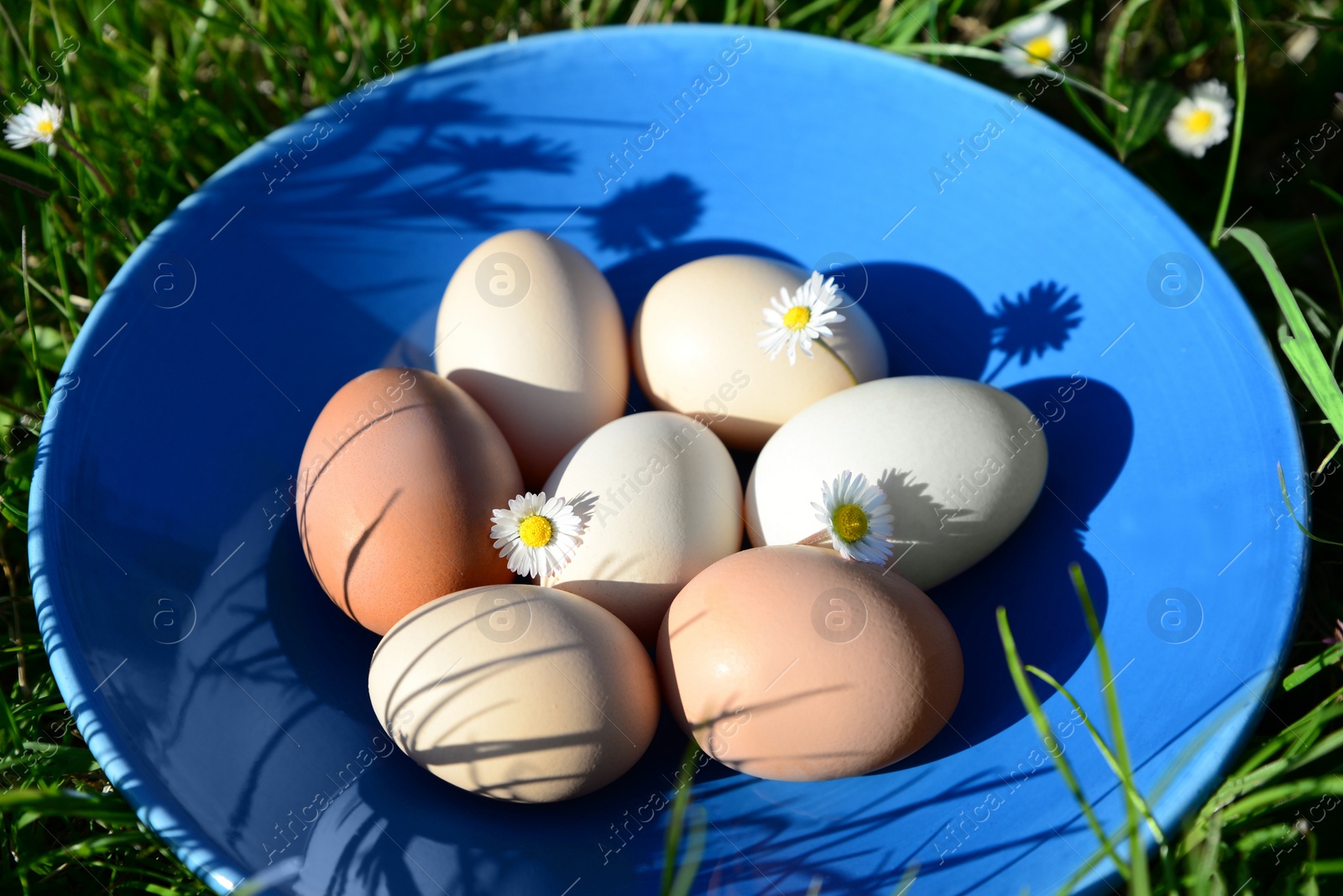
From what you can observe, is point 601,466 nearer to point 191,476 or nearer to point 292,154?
point 191,476

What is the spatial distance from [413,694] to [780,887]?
1.29 ft

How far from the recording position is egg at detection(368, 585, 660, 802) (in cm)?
86

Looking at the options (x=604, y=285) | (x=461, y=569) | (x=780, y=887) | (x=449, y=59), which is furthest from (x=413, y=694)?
(x=449, y=59)

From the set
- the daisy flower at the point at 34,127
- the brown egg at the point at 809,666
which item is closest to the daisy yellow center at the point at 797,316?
the brown egg at the point at 809,666

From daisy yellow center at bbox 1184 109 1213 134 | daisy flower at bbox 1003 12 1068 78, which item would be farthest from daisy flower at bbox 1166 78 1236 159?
daisy flower at bbox 1003 12 1068 78

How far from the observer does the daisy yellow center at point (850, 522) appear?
3.10ft

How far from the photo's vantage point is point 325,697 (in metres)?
1.00

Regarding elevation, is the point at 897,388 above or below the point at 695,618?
above

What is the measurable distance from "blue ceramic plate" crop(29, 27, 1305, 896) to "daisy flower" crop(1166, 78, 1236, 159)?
0.45m

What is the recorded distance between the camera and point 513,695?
2.80 ft

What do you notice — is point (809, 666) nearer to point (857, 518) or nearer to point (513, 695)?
point (857, 518)

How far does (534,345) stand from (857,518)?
1.41 feet

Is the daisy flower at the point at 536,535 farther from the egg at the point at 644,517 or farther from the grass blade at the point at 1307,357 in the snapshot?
the grass blade at the point at 1307,357

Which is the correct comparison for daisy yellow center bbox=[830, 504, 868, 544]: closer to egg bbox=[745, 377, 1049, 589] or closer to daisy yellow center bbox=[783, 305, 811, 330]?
egg bbox=[745, 377, 1049, 589]
